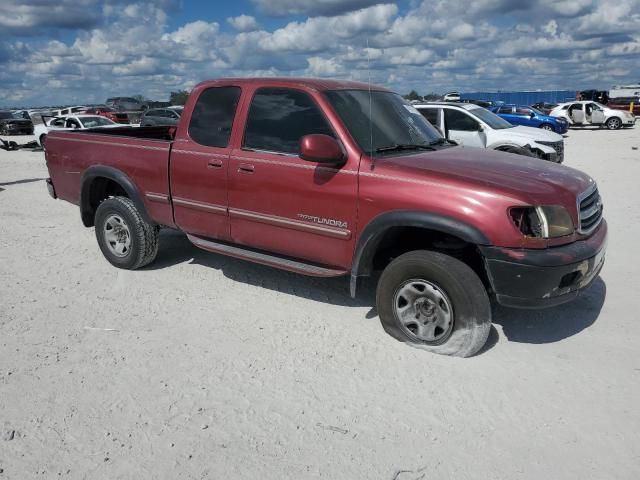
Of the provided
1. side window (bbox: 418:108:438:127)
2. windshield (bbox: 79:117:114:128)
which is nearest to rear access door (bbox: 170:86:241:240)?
side window (bbox: 418:108:438:127)

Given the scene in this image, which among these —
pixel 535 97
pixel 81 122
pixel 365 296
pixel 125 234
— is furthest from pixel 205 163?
pixel 535 97

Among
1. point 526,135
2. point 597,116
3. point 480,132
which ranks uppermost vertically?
point 480,132

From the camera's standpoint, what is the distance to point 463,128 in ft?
39.9

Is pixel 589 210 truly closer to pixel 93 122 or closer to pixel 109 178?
pixel 109 178

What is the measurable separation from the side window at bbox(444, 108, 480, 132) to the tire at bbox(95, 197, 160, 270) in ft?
27.7

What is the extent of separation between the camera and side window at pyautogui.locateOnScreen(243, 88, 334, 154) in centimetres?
431

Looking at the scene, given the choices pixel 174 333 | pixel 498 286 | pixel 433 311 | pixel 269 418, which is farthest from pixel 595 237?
pixel 174 333

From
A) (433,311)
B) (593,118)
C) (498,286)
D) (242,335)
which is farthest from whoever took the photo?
(593,118)

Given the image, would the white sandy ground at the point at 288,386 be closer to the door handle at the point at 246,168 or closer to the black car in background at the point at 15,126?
the door handle at the point at 246,168

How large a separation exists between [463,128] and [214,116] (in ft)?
27.9

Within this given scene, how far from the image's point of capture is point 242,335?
168 inches

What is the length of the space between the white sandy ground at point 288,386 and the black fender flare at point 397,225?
2.07 feet

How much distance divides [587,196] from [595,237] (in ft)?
1.07

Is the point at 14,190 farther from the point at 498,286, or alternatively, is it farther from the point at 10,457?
the point at 498,286
